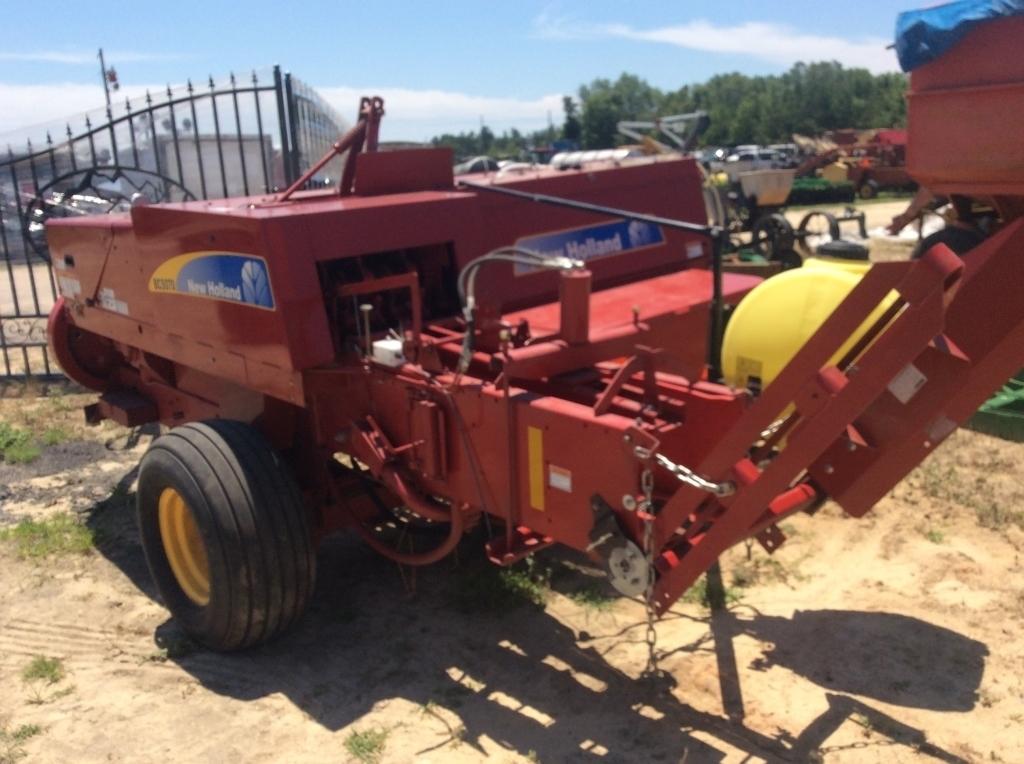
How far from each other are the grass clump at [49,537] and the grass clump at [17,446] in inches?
45.2

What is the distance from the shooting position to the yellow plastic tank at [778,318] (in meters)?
4.23

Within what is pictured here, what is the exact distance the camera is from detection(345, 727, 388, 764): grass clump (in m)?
3.11

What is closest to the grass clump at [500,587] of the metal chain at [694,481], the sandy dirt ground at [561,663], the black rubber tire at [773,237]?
the sandy dirt ground at [561,663]

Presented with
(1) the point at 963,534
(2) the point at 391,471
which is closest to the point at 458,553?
(2) the point at 391,471

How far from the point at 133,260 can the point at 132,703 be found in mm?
1880

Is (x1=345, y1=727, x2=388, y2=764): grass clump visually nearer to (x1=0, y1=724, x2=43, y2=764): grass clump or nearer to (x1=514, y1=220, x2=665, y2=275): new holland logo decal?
(x1=0, y1=724, x2=43, y2=764): grass clump

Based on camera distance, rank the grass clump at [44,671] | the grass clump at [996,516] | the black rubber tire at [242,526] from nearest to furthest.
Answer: the black rubber tire at [242,526] < the grass clump at [44,671] < the grass clump at [996,516]

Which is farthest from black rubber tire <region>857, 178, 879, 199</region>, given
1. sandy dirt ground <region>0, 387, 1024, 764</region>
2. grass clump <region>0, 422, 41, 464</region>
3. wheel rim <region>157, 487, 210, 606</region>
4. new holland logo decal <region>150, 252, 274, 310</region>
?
wheel rim <region>157, 487, 210, 606</region>

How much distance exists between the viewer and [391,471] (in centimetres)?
335

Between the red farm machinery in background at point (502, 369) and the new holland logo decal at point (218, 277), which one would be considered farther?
the new holland logo decal at point (218, 277)

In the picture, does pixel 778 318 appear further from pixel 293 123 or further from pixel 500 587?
pixel 293 123

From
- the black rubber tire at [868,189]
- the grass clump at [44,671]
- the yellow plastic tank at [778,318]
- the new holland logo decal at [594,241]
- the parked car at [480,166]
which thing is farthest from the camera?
the black rubber tire at [868,189]

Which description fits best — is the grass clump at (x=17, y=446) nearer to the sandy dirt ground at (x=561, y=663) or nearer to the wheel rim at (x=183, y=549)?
the sandy dirt ground at (x=561, y=663)

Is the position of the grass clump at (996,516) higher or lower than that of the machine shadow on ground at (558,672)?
higher
